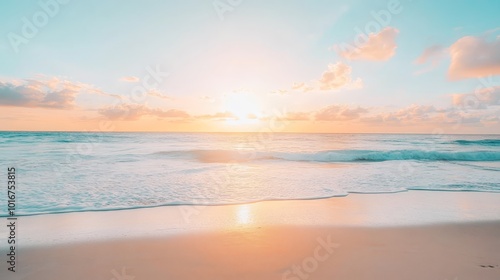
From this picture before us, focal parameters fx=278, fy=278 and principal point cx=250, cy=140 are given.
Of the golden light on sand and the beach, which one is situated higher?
the golden light on sand

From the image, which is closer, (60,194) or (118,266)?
(118,266)

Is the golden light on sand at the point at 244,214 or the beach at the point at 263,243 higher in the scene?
the golden light on sand at the point at 244,214

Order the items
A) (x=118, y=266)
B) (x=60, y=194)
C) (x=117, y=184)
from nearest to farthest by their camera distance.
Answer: (x=118, y=266)
(x=60, y=194)
(x=117, y=184)

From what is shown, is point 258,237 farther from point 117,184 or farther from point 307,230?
point 117,184

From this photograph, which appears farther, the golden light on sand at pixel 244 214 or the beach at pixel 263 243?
the golden light on sand at pixel 244 214

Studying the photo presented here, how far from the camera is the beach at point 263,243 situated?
13.3ft

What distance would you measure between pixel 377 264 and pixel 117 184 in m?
9.30

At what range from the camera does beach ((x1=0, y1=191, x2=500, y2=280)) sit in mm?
4062

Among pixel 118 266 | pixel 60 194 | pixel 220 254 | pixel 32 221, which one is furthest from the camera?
pixel 60 194

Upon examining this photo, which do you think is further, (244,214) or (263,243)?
(244,214)

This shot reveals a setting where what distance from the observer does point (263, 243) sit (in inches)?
197

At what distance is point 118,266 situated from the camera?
→ 4203 millimetres

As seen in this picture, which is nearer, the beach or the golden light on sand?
the beach

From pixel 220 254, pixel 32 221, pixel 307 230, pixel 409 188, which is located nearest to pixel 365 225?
pixel 307 230
